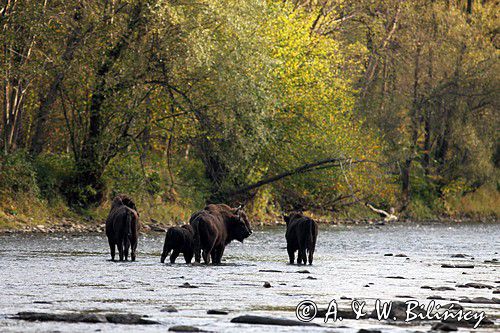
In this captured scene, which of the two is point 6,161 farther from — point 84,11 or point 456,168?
point 456,168

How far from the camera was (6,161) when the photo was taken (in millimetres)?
36188

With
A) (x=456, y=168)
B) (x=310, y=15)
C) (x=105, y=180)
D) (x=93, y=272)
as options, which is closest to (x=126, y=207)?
(x=93, y=272)

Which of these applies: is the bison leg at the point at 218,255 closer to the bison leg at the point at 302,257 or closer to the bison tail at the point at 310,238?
the bison leg at the point at 302,257

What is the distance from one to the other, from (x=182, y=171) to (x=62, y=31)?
36.6 feet

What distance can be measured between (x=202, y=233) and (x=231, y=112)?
47.6ft

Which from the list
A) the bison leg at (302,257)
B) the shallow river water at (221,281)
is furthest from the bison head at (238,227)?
the bison leg at (302,257)

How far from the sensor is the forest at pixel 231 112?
35.8 m

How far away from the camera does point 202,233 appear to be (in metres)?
22.2

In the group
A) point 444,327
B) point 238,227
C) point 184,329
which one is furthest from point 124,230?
point 444,327

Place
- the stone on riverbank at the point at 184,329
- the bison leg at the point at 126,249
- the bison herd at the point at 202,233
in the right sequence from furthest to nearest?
the bison leg at the point at 126,249, the bison herd at the point at 202,233, the stone on riverbank at the point at 184,329

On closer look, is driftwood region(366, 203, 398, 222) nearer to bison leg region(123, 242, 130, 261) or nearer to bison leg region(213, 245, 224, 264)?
bison leg region(213, 245, 224, 264)

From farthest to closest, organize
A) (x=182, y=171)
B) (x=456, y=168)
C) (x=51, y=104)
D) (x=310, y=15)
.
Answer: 1. (x=456, y=168)
2. (x=310, y=15)
3. (x=182, y=171)
4. (x=51, y=104)

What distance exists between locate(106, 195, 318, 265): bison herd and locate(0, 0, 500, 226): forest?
37.0 ft

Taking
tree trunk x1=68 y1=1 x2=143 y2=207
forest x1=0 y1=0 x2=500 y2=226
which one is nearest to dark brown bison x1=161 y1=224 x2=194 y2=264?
forest x1=0 y1=0 x2=500 y2=226
